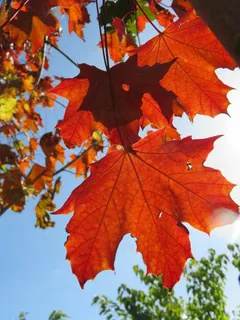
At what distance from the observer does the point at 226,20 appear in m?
0.54

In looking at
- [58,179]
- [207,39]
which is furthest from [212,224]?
[58,179]

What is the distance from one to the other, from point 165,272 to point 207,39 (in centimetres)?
64

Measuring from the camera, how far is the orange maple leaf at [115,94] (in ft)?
3.11

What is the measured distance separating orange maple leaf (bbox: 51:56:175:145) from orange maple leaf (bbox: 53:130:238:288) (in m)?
0.08

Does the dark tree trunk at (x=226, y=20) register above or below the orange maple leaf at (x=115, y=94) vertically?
below

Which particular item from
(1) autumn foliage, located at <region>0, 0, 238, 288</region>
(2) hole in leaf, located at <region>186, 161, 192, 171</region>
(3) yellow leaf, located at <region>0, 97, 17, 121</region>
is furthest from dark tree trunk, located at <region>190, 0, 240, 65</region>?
(3) yellow leaf, located at <region>0, 97, 17, 121</region>

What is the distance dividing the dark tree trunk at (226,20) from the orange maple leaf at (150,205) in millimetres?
423

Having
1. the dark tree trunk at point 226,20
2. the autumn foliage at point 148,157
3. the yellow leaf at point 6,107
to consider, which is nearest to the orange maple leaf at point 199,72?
the autumn foliage at point 148,157

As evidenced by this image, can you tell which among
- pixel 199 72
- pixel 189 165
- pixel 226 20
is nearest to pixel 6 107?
pixel 199 72

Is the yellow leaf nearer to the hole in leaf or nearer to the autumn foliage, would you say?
the autumn foliage

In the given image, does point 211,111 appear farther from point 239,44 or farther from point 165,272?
point 239,44

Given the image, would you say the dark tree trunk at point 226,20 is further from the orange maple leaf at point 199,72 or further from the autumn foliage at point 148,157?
the orange maple leaf at point 199,72

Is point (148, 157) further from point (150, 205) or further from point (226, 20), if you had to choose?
point (226, 20)

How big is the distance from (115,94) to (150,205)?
0.30 m
